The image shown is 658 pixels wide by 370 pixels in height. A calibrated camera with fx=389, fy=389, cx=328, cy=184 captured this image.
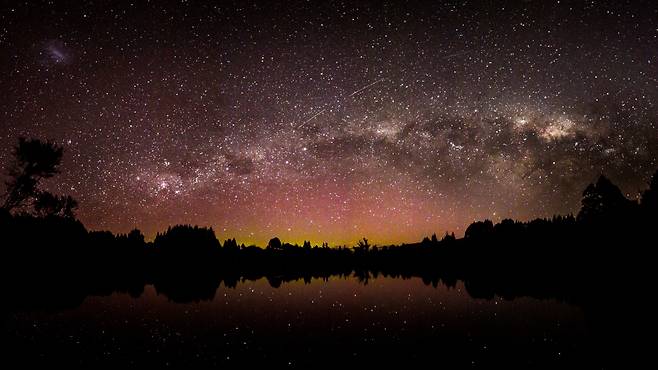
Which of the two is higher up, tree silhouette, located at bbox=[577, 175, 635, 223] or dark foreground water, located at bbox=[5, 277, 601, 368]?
tree silhouette, located at bbox=[577, 175, 635, 223]

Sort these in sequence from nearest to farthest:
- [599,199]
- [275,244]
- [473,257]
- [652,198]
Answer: [652,198] → [599,199] → [473,257] → [275,244]

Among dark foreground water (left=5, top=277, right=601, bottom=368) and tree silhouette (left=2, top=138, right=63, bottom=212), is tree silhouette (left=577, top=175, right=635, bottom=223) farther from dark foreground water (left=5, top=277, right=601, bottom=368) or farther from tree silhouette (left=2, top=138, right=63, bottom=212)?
tree silhouette (left=2, top=138, right=63, bottom=212)

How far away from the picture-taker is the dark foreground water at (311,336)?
A: 36.0ft

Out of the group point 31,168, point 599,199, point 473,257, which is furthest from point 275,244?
point 31,168

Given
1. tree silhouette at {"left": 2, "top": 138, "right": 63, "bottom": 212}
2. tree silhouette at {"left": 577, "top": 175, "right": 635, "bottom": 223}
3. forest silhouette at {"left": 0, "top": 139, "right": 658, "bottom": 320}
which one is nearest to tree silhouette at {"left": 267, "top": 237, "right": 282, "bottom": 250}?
forest silhouette at {"left": 0, "top": 139, "right": 658, "bottom": 320}

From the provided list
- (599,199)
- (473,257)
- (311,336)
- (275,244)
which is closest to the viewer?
A: (311,336)

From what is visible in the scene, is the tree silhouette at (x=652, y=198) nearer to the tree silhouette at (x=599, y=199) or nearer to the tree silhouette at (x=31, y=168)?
the tree silhouette at (x=599, y=199)

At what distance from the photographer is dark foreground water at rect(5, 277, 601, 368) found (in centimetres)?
1098

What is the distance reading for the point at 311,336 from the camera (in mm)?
14625

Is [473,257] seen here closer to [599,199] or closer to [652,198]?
[599,199]

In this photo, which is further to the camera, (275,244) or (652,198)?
(275,244)

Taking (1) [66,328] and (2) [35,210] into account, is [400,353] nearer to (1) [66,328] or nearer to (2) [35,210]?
(1) [66,328]

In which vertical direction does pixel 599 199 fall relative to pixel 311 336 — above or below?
above

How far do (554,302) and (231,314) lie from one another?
18.0 m
